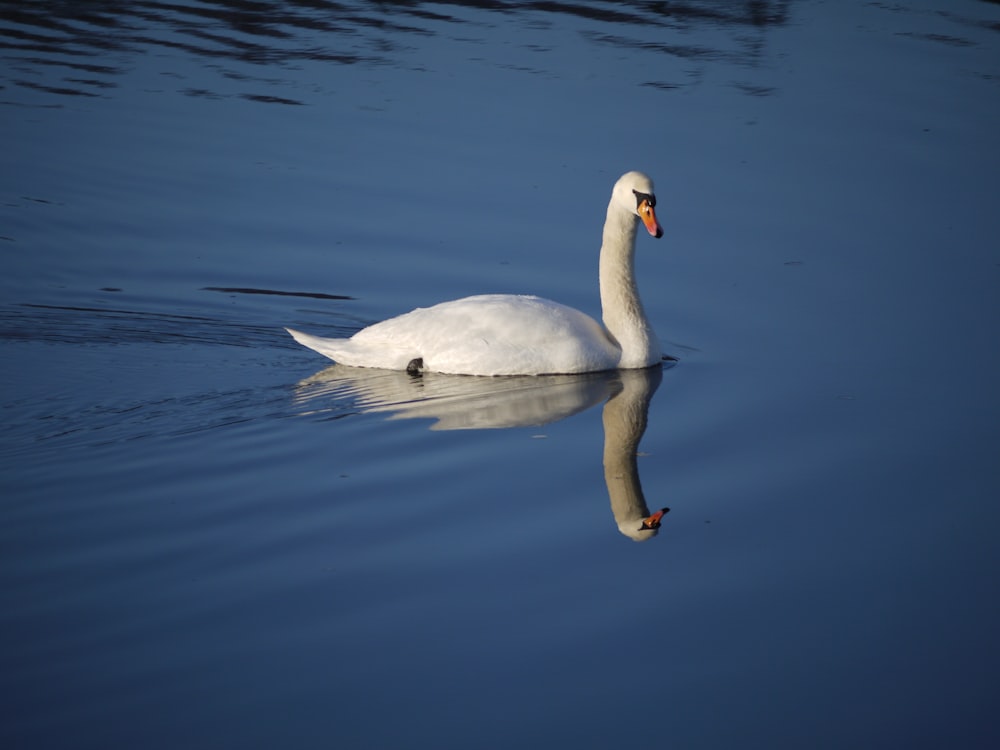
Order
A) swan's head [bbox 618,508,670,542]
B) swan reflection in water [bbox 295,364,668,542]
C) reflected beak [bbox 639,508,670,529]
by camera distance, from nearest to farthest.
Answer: swan's head [bbox 618,508,670,542] < reflected beak [bbox 639,508,670,529] < swan reflection in water [bbox 295,364,668,542]

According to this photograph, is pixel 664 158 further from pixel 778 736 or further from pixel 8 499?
pixel 778 736

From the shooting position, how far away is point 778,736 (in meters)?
4.99

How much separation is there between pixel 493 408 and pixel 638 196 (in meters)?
1.95

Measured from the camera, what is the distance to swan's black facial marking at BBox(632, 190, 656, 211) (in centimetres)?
938

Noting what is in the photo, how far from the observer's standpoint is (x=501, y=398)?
28.8 feet

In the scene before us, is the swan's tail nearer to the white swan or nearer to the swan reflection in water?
the white swan

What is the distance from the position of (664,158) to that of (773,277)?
2894 mm

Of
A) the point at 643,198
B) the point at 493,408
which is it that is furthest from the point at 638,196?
the point at 493,408

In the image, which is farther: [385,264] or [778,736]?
[385,264]

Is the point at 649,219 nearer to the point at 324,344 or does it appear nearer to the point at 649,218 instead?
the point at 649,218

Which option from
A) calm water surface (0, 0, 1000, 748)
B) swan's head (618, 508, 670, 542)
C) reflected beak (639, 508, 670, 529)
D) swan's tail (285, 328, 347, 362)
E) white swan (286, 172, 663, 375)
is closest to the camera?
calm water surface (0, 0, 1000, 748)

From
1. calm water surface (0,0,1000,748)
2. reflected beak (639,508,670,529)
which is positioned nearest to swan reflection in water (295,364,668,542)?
calm water surface (0,0,1000,748)

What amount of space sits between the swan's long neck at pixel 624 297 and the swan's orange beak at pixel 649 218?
30 cm

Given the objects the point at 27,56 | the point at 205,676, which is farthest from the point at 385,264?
the point at 27,56
